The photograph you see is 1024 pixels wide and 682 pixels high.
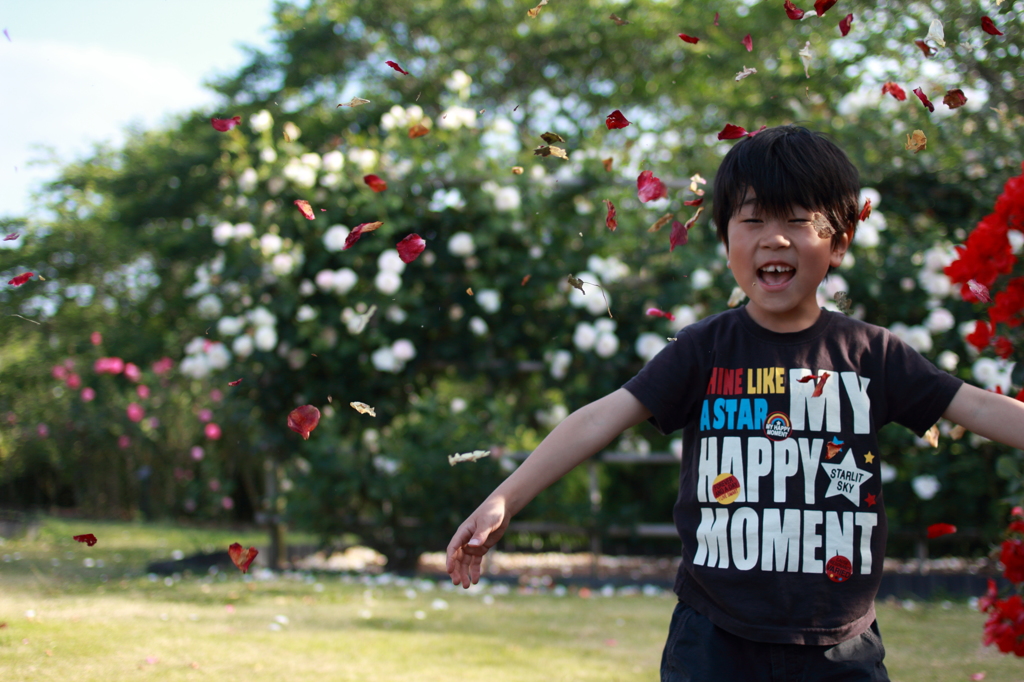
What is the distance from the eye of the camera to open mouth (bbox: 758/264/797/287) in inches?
56.1

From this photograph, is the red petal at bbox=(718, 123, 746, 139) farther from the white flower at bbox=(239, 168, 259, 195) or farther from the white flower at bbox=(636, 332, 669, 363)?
the white flower at bbox=(239, 168, 259, 195)

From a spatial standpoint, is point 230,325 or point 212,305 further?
point 212,305

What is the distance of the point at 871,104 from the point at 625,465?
282 centimetres

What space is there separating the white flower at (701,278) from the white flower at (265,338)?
2254 mm

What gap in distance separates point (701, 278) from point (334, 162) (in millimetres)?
2061

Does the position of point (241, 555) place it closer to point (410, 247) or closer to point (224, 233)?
point (410, 247)

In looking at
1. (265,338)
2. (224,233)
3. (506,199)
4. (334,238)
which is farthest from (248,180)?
(506,199)

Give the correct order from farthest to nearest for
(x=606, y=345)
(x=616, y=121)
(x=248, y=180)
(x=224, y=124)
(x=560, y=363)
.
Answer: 1. (x=248, y=180)
2. (x=560, y=363)
3. (x=606, y=345)
4. (x=224, y=124)
5. (x=616, y=121)

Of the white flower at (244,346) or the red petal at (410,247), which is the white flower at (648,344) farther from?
the red petal at (410,247)

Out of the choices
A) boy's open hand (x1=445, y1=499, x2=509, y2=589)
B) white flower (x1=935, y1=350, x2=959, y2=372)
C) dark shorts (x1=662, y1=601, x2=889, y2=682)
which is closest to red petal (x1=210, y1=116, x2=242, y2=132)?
boy's open hand (x1=445, y1=499, x2=509, y2=589)

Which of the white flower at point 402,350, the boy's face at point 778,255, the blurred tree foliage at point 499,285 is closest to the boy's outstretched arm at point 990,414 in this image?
the boy's face at point 778,255

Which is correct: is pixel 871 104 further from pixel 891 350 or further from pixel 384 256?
pixel 891 350

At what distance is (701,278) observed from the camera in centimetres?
446

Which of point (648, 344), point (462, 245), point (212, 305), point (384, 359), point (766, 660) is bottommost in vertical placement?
point (766, 660)
